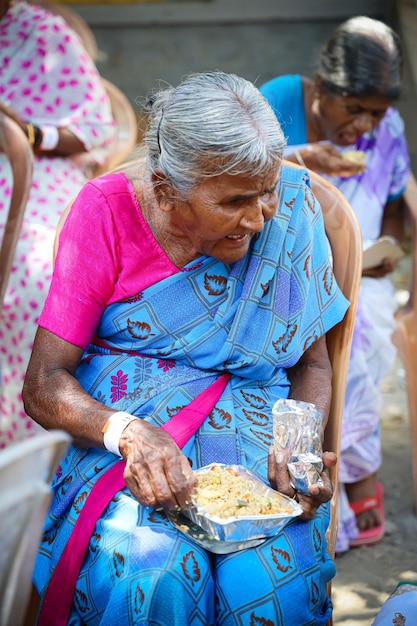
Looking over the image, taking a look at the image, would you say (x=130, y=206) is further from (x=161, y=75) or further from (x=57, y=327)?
(x=161, y=75)

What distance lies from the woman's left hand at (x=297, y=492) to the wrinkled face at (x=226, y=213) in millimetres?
564

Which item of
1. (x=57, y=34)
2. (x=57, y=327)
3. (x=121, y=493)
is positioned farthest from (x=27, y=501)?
(x=57, y=34)

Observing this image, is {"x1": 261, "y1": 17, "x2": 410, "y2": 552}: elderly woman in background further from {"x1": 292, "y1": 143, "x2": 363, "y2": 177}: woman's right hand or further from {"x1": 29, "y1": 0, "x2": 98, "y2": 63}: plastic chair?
{"x1": 29, "y1": 0, "x2": 98, "y2": 63}: plastic chair

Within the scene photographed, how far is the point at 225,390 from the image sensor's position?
2529mm

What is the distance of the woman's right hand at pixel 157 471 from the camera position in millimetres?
2115

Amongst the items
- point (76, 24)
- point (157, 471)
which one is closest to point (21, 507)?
point (157, 471)

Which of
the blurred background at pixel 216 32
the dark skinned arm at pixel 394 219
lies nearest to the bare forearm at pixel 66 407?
the dark skinned arm at pixel 394 219

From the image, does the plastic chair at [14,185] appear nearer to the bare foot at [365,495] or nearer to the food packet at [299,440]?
the food packet at [299,440]

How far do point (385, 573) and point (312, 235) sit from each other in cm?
146

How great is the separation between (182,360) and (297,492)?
1.65ft

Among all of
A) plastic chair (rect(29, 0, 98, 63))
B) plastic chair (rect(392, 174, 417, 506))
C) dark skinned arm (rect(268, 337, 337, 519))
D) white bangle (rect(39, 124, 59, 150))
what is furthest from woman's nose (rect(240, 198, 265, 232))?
plastic chair (rect(29, 0, 98, 63))

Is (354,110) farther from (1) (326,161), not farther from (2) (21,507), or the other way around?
(2) (21,507)

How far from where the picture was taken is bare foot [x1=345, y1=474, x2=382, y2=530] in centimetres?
366

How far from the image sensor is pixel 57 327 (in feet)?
7.97
